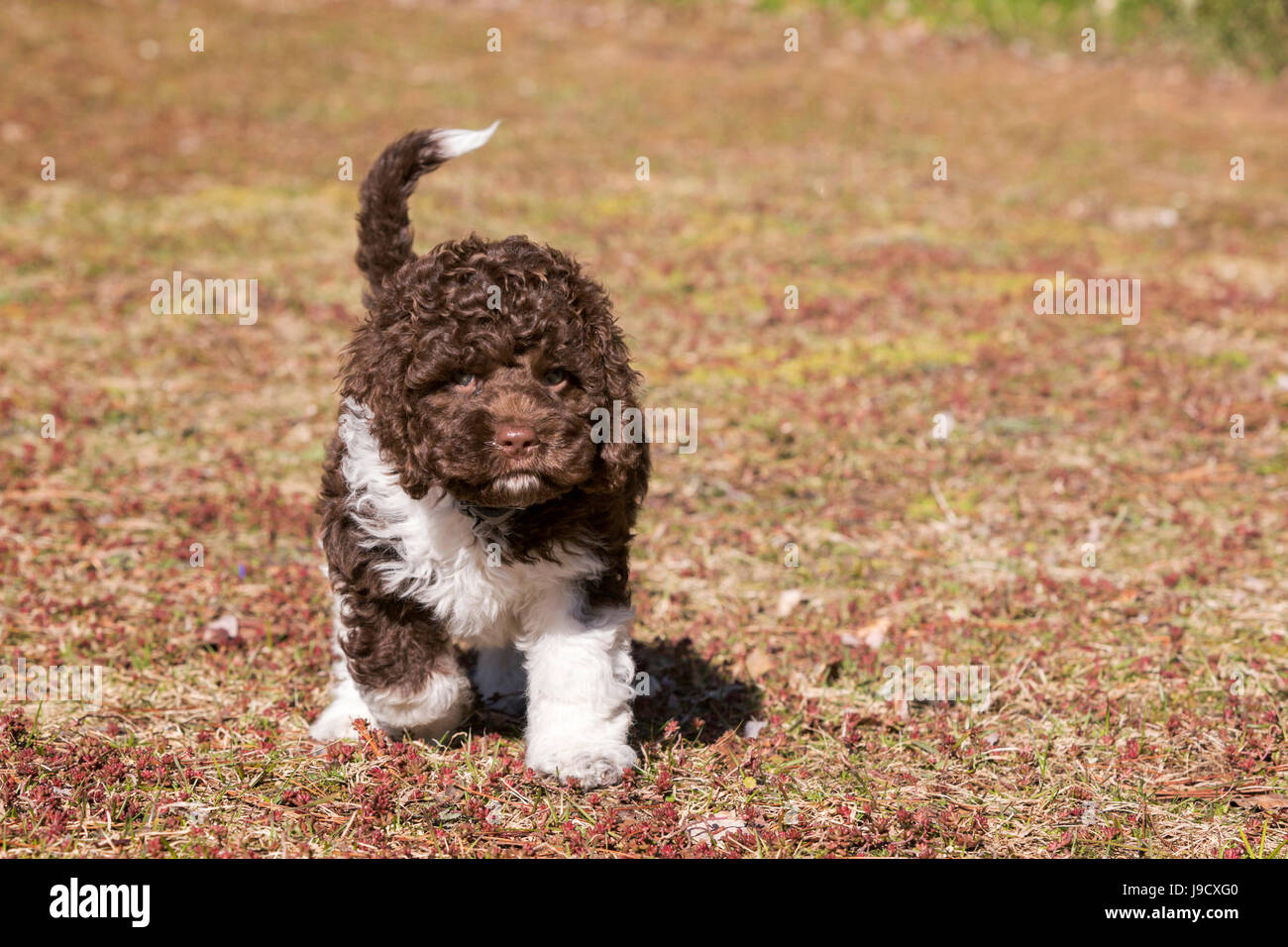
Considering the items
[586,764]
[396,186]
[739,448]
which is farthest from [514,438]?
[739,448]

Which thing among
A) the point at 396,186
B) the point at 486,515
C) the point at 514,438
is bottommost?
the point at 486,515

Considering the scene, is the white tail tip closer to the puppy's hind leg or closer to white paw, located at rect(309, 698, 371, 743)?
the puppy's hind leg

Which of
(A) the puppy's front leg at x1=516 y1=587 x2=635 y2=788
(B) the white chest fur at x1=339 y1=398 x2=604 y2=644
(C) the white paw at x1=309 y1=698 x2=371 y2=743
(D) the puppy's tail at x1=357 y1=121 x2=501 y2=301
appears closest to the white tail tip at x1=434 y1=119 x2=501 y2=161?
(D) the puppy's tail at x1=357 y1=121 x2=501 y2=301

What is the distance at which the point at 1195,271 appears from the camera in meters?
11.1

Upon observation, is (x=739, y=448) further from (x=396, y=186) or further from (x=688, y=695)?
(x=396, y=186)

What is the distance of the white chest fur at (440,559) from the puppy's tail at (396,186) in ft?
2.56

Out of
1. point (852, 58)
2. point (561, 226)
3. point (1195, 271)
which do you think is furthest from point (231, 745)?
point (852, 58)

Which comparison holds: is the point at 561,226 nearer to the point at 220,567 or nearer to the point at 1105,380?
the point at 1105,380

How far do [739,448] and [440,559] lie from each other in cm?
401

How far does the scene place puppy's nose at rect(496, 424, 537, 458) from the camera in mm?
3553

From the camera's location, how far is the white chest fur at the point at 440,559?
3.94m

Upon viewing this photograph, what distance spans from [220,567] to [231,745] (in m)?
1.81

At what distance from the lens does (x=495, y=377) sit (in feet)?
12.2
